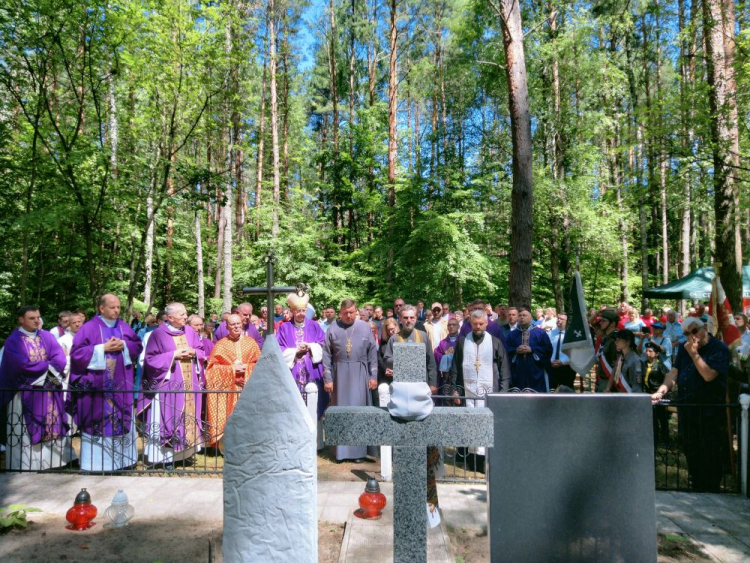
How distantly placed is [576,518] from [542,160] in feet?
70.6

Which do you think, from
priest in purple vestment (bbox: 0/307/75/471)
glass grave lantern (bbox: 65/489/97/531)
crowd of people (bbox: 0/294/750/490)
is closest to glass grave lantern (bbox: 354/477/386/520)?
crowd of people (bbox: 0/294/750/490)

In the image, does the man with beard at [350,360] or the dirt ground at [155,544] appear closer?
the dirt ground at [155,544]

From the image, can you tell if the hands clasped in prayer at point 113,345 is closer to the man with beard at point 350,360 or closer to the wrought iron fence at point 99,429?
the wrought iron fence at point 99,429

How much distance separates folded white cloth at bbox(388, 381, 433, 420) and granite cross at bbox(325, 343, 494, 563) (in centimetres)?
4

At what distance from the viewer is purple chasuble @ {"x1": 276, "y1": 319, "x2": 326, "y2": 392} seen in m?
7.70

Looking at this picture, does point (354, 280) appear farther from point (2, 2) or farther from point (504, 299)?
point (2, 2)

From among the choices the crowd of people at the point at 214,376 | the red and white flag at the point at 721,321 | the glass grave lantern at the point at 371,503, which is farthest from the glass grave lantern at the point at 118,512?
the red and white flag at the point at 721,321

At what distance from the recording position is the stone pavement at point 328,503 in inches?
172

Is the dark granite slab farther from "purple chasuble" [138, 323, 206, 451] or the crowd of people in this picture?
"purple chasuble" [138, 323, 206, 451]

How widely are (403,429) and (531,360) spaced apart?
5141 millimetres

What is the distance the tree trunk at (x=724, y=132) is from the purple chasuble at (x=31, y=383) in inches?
413

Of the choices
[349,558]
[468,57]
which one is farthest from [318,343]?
[468,57]

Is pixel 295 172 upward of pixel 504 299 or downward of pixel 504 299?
upward

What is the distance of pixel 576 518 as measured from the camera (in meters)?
3.27
